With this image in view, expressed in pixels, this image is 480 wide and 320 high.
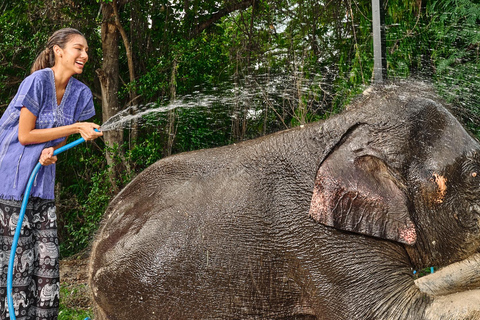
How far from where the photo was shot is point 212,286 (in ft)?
8.45

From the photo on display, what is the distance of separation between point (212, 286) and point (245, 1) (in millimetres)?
4890

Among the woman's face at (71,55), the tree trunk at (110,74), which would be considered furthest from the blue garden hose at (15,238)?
the tree trunk at (110,74)

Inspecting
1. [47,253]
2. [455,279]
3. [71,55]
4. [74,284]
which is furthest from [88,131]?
[74,284]

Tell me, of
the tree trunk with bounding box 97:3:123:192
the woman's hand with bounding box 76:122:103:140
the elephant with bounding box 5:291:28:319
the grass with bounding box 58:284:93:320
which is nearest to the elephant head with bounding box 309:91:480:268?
the woman's hand with bounding box 76:122:103:140

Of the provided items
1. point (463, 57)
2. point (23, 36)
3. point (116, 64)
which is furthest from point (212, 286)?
point (23, 36)

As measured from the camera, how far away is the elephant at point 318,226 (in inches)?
94.2

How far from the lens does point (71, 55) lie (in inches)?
125

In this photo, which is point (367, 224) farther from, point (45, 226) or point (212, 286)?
point (45, 226)

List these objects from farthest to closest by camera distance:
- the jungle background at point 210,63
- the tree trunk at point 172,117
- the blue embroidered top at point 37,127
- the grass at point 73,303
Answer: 1. the tree trunk at point 172,117
2. the jungle background at point 210,63
3. the grass at point 73,303
4. the blue embroidered top at point 37,127

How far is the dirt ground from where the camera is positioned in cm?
495

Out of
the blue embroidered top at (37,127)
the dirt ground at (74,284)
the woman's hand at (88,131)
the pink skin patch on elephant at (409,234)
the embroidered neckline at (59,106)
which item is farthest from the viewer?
the dirt ground at (74,284)

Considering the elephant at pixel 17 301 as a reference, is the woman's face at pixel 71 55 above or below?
above

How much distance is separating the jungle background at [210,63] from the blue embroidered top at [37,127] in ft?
7.79

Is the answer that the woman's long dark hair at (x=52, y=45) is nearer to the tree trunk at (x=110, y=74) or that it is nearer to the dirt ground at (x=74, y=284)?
A: the dirt ground at (x=74, y=284)
